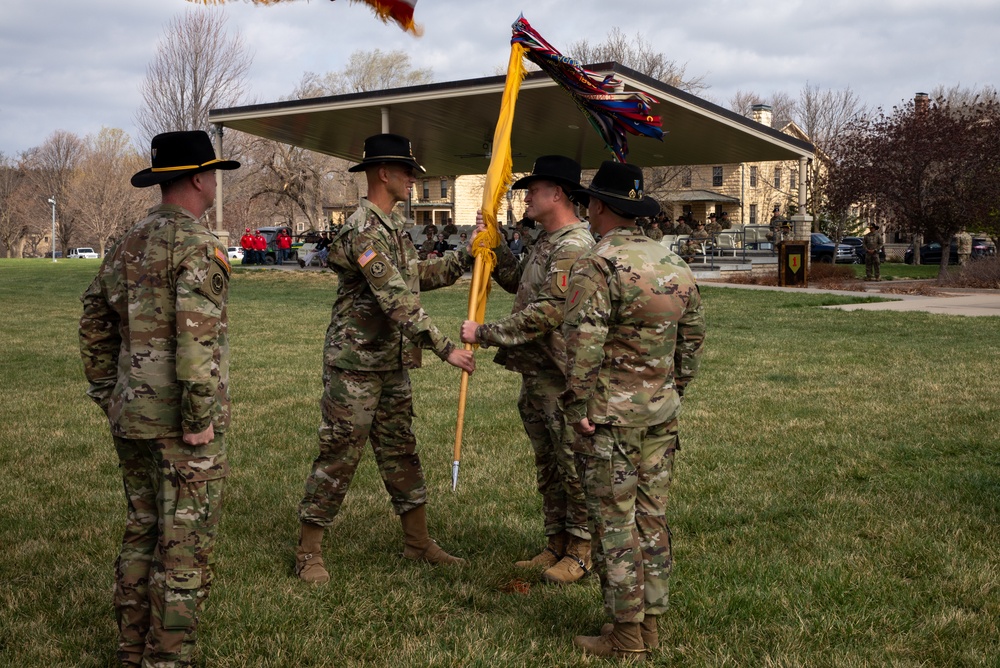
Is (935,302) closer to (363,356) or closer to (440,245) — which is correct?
(440,245)

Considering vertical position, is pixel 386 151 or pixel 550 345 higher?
pixel 386 151

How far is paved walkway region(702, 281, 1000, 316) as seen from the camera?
19141mm

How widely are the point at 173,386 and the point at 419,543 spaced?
2.11 meters

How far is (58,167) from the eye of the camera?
86.6m

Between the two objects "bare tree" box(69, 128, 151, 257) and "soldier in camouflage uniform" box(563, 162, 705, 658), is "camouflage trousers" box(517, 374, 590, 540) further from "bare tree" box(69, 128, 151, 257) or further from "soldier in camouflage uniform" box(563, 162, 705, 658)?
"bare tree" box(69, 128, 151, 257)

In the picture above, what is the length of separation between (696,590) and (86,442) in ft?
18.9

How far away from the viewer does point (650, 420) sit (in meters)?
4.00

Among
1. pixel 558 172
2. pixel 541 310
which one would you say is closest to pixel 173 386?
pixel 541 310

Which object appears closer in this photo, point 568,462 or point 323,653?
point 323,653

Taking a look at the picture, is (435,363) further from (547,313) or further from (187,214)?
(187,214)

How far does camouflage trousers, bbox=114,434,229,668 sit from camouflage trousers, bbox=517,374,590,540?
186cm

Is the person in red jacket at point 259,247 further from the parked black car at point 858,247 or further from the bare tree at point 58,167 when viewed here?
the bare tree at point 58,167

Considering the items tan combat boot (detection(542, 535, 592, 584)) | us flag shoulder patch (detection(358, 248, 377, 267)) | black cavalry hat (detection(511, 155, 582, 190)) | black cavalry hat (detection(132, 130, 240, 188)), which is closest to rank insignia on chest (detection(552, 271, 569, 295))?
black cavalry hat (detection(511, 155, 582, 190))

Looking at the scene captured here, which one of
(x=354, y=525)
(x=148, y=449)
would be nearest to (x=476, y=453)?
(x=354, y=525)
